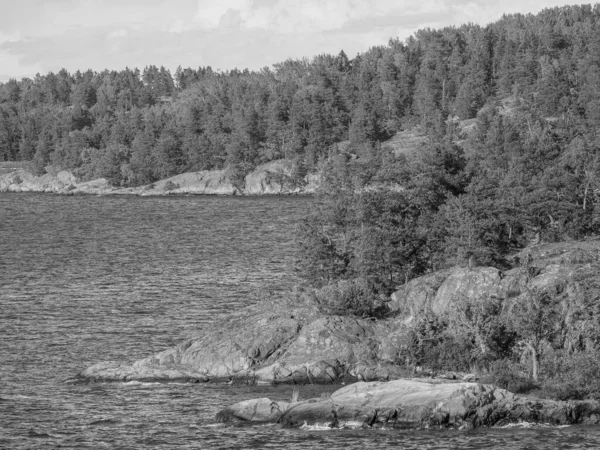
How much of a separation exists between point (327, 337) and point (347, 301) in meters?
4.37

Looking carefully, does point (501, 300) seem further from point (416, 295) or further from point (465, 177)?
point (465, 177)

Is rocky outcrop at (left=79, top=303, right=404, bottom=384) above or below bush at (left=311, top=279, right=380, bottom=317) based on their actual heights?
below

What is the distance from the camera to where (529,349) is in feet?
203

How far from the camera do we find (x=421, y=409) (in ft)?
173

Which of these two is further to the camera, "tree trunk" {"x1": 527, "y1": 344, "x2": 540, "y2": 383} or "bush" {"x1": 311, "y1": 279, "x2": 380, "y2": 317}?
"bush" {"x1": 311, "y1": 279, "x2": 380, "y2": 317}

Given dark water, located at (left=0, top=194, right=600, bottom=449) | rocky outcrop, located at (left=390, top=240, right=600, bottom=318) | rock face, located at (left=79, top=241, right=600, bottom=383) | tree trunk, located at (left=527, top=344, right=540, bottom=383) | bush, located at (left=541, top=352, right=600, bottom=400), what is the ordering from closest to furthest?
1. dark water, located at (left=0, top=194, right=600, bottom=449)
2. bush, located at (left=541, top=352, right=600, bottom=400)
3. tree trunk, located at (left=527, top=344, right=540, bottom=383)
4. rock face, located at (left=79, top=241, right=600, bottom=383)
5. rocky outcrop, located at (left=390, top=240, right=600, bottom=318)

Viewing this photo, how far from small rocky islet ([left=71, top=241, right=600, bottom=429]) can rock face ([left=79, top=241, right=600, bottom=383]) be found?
7 cm

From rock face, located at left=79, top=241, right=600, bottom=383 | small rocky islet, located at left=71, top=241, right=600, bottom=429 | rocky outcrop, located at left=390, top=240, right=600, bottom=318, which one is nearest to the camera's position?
small rocky islet, located at left=71, top=241, right=600, bottom=429

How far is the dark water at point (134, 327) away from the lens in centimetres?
5103

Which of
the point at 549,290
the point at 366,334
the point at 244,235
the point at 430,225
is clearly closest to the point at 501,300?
the point at 549,290

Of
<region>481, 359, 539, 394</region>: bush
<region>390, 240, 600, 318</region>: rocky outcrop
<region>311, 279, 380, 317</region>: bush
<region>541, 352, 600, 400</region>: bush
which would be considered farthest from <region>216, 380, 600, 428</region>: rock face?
<region>311, 279, 380, 317</region>: bush

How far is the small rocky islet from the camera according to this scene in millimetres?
52875

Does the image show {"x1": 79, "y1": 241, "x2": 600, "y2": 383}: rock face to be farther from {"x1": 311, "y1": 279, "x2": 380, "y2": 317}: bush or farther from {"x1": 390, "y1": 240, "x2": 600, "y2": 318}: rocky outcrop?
{"x1": 311, "y1": 279, "x2": 380, "y2": 317}: bush

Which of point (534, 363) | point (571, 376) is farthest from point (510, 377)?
point (571, 376)
